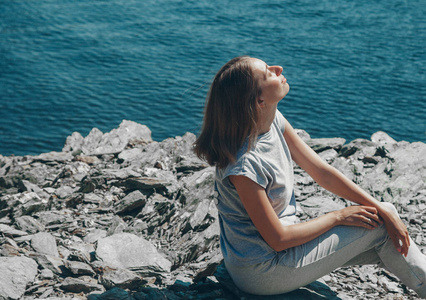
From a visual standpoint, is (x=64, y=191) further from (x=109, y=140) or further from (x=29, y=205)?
(x=109, y=140)

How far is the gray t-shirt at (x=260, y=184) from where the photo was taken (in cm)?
416

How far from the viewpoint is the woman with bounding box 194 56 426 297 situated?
4.16m

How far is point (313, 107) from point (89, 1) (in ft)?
71.5

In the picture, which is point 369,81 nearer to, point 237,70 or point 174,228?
point 174,228

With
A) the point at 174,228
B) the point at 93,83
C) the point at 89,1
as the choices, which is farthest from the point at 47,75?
the point at 174,228

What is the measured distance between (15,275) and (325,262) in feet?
11.9

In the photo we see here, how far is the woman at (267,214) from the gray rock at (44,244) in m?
2.85

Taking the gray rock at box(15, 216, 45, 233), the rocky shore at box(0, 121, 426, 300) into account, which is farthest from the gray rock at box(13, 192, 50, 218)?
the gray rock at box(15, 216, 45, 233)

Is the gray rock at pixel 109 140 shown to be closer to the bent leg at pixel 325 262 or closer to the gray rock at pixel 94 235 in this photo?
the gray rock at pixel 94 235

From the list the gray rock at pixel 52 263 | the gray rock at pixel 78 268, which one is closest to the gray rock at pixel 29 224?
the gray rock at pixel 52 263

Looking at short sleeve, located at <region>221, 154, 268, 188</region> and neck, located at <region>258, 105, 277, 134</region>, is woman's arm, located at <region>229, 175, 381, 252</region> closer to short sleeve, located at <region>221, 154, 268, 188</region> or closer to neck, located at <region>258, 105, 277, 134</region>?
short sleeve, located at <region>221, 154, 268, 188</region>

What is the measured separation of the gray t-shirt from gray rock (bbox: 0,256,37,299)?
2563mm

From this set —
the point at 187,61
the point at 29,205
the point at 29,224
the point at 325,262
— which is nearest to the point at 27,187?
the point at 29,205

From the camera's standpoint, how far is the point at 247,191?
4117 mm
